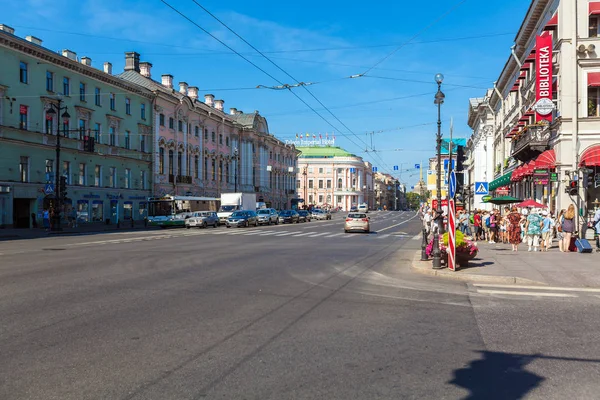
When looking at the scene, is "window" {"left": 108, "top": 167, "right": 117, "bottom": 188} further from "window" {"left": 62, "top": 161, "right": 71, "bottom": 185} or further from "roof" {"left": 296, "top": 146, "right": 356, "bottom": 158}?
"roof" {"left": 296, "top": 146, "right": 356, "bottom": 158}

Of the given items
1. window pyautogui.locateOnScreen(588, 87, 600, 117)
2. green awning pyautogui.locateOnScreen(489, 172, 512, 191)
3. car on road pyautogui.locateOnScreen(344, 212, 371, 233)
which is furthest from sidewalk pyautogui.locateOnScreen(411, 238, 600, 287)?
green awning pyautogui.locateOnScreen(489, 172, 512, 191)

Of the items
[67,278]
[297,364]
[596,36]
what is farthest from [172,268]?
[596,36]

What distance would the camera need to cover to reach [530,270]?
14125mm

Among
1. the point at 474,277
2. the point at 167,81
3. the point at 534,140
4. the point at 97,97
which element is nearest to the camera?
the point at 474,277

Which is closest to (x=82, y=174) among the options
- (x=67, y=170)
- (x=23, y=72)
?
(x=67, y=170)

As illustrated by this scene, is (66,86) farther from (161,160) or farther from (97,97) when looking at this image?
(161,160)

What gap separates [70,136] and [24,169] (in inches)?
223

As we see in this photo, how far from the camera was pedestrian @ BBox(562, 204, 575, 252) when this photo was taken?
19609mm

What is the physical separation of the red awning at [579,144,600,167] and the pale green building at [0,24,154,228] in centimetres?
3047

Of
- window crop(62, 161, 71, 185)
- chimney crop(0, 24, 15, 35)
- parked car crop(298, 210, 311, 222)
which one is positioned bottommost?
parked car crop(298, 210, 311, 222)

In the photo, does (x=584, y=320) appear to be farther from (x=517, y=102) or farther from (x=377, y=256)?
(x=517, y=102)

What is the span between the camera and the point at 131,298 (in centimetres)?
941

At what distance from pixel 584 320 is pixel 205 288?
673cm

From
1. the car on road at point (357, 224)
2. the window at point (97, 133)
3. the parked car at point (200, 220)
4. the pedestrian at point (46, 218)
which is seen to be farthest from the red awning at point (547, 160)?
the window at point (97, 133)
